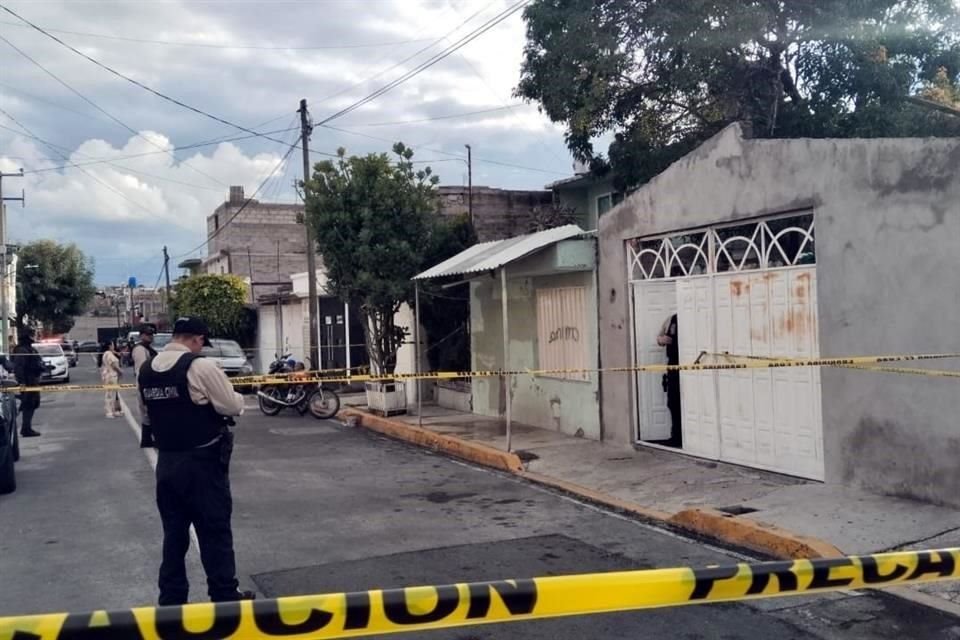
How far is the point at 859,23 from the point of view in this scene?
1445 centimetres

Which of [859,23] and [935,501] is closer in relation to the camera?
[935,501]

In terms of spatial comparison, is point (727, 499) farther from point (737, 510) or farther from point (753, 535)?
point (753, 535)

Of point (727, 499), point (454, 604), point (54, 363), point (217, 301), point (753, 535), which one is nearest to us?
point (454, 604)

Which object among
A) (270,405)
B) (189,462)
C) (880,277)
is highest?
(880,277)

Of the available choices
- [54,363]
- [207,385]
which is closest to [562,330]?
[207,385]

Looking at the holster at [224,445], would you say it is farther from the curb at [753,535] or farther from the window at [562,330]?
the window at [562,330]

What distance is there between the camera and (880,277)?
7977mm

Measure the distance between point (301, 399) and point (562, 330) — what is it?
697 centimetres

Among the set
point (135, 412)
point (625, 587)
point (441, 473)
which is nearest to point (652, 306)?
point (441, 473)

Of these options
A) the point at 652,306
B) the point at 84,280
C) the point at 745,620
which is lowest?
the point at 745,620

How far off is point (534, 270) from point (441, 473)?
3.34 metres

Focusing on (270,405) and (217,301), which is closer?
(270,405)

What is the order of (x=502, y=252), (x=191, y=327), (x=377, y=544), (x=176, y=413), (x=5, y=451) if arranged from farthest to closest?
(x=502, y=252) < (x=5, y=451) < (x=377, y=544) < (x=191, y=327) < (x=176, y=413)

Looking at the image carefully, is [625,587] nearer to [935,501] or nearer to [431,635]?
[431,635]
